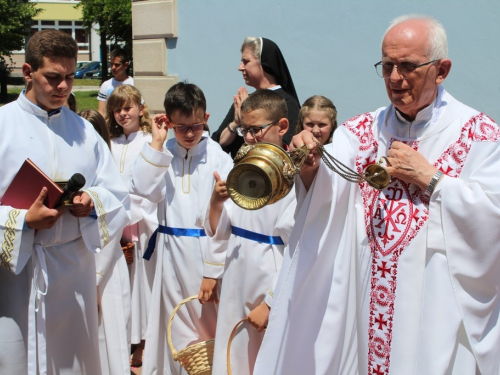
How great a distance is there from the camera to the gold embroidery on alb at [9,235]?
11.4 ft

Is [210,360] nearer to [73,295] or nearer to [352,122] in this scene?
[73,295]

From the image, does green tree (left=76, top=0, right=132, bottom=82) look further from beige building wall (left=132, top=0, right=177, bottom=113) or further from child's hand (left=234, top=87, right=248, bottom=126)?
child's hand (left=234, top=87, right=248, bottom=126)

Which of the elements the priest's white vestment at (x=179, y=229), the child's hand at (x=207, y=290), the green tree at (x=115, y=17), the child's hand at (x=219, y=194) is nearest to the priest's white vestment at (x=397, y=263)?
the child's hand at (x=219, y=194)

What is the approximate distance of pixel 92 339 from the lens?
157 inches

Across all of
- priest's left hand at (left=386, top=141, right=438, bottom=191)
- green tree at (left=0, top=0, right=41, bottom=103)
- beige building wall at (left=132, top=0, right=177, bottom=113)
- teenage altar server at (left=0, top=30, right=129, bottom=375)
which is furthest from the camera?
green tree at (left=0, top=0, right=41, bottom=103)

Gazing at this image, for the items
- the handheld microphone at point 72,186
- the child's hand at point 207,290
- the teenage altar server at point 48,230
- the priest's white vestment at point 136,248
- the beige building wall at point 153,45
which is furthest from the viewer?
the beige building wall at point 153,45

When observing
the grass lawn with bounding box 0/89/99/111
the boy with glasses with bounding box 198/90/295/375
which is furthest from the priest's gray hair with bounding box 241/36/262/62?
the grass lawn with bounding box 0/89/99/111

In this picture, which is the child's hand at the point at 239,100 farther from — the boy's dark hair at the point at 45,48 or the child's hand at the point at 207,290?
the boy's dark hair at the point at 45,48

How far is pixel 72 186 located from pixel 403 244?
5.36ft

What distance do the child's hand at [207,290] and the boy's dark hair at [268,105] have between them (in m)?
1.11

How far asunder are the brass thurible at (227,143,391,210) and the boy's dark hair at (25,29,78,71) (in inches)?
53.0

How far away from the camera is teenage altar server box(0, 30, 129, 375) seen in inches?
140

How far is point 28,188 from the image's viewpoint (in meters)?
3.46

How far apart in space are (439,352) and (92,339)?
80.3 inches
